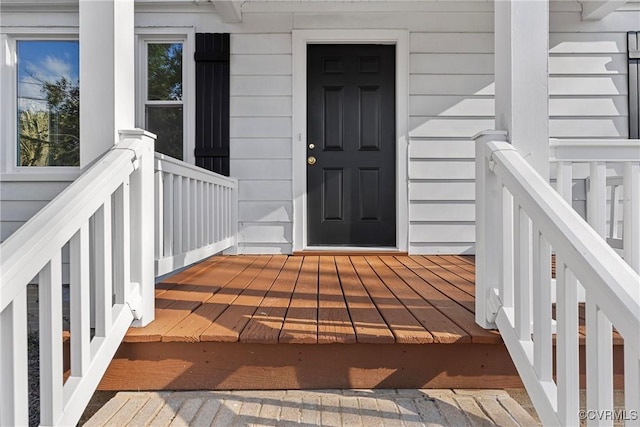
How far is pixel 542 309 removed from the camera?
3.75 ft

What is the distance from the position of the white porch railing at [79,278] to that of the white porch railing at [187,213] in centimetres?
58

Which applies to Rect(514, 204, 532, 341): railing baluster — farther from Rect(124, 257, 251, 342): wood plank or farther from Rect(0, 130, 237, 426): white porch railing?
Rect(0, 130, 237, 426): white porch railing

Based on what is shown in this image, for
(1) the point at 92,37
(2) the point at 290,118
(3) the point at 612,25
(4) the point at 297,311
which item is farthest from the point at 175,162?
(3) the point at 612,25

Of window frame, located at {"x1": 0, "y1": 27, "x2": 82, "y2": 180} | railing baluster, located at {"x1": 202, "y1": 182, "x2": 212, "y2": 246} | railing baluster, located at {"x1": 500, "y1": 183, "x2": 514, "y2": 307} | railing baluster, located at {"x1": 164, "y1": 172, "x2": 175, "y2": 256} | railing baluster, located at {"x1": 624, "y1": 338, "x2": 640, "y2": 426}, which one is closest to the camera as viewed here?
railing baluster, located at {"x1": 624, "y1": 338, "x2": 640, "y2": 426}

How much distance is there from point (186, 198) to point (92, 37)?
116 centimetres

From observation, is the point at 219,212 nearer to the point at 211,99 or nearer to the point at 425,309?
the point at 211,99

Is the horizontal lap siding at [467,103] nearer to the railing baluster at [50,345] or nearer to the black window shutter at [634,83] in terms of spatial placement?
the black window shutter at [634,83]

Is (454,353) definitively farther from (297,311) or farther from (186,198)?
(186,198)

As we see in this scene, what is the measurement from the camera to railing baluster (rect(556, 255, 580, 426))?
3.31 ft

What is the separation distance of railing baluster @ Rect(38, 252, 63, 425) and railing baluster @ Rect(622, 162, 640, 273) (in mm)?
2100

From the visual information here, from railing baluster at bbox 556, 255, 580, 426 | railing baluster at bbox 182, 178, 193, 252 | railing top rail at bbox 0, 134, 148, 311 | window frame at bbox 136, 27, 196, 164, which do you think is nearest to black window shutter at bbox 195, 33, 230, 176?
window frame at bbox 136, 27, 196, 164

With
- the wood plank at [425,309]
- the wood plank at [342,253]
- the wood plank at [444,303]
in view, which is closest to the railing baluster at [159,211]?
the wood plank at [425,309]

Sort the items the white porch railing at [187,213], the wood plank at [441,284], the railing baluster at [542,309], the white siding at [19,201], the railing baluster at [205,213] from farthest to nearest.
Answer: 1. the railing baluster at [205,213]
2. the white porch railing at [187,213]
3. the white siding at [19,201]
4. the wood plank at [441,284]
5. the railing baluster at [542,309]

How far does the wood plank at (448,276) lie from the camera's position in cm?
222
